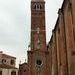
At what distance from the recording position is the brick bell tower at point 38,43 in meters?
36.0

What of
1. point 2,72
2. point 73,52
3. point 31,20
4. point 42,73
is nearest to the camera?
point 73,52

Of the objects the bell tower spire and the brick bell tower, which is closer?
the brick bell tower

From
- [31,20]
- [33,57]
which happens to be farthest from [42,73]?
[31,20]

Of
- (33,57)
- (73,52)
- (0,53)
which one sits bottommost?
(73,52)

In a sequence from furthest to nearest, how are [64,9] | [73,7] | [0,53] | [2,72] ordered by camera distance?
1. [0,53]
2. [2,72]
3. [64,9]
4. [73,7]

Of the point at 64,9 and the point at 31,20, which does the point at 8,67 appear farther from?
the point at 64,9

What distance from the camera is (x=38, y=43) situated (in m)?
37.6

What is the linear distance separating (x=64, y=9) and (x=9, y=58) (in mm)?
35799

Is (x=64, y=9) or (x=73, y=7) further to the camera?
(x=64, y=9)

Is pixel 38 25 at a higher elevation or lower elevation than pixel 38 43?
higher

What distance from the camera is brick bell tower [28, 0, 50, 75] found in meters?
36.0

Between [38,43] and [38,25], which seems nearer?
[38,43]

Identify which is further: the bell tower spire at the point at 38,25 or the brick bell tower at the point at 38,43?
the bell tower spire at the point at 38,25

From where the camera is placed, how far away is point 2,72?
4956 centimetres
